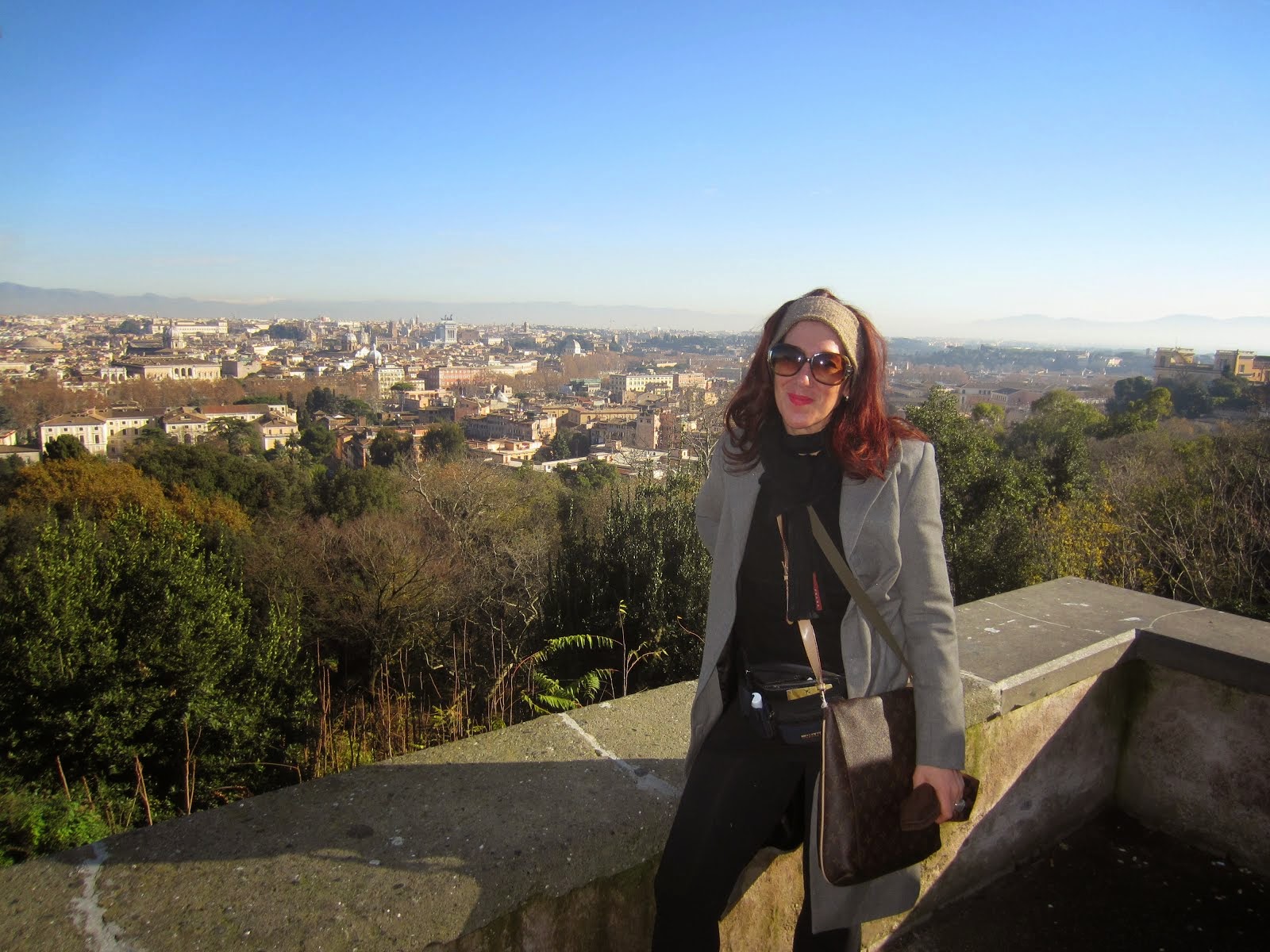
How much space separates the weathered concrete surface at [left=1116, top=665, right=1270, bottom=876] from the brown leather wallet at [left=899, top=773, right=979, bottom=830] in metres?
0.87

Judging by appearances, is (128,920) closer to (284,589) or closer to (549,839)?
(549,839)

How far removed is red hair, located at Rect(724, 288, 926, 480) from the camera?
3.51ft

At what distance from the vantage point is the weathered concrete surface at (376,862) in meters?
0.85

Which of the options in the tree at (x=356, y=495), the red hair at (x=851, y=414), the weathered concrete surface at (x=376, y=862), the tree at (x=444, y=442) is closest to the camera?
the weathered concrete surface at (x=376, y=862)

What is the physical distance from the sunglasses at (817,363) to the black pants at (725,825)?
1.55ft

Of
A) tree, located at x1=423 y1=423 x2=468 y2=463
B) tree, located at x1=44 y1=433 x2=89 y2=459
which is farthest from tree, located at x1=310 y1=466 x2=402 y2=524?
tree, located at x1=423 y1=423 x2=468 y2=463

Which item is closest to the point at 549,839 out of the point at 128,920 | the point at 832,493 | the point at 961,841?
the point at 128,920

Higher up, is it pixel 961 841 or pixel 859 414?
pixel 859 414

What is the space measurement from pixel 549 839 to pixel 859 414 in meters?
0.71

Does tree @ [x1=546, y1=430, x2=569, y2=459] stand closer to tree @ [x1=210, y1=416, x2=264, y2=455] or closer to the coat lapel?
tree @ [x1=210, y1=416, x2=264, y2=455]

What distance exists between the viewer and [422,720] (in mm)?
2662

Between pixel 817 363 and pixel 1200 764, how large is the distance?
126cm

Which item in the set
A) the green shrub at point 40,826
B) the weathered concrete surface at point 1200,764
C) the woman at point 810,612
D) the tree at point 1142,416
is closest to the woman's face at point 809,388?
the woman at point 810,612

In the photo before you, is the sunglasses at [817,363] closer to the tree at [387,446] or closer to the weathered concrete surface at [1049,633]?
the weathered concrete surface at [1049,633]
